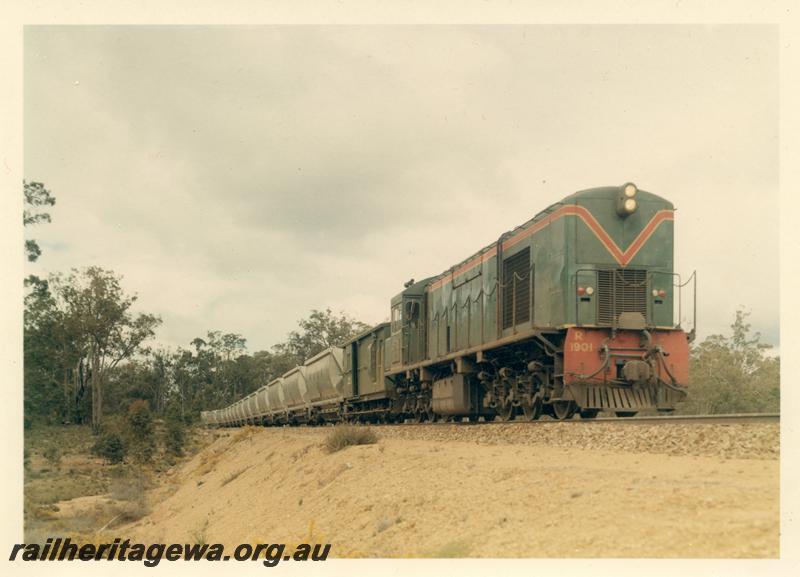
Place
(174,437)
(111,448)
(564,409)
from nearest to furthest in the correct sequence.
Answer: (564,409) < (111,448) < (174,437)

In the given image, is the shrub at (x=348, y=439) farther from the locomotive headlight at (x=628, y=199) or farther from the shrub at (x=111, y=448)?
the shrub at (x=111, y=448)

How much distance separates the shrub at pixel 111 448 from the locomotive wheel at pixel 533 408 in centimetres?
2689

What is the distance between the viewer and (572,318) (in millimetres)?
11969

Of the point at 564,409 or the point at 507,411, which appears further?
the point at 507,411

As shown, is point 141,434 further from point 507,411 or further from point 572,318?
point 572,318

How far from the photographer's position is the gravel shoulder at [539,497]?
5.06m

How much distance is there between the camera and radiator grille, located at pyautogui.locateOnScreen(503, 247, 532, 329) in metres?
13.7

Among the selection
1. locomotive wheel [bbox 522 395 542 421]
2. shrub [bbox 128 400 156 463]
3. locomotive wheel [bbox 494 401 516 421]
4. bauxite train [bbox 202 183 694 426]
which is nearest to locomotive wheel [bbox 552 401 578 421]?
bauxite train [bbox 202 183 694 426]

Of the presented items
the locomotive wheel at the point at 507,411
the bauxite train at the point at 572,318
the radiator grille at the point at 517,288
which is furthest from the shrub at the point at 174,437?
the radiator grille at the point at 517,288

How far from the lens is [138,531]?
55.9 ft

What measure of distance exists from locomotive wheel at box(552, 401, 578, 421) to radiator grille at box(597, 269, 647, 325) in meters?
1.57

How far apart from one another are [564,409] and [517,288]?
2814 mm

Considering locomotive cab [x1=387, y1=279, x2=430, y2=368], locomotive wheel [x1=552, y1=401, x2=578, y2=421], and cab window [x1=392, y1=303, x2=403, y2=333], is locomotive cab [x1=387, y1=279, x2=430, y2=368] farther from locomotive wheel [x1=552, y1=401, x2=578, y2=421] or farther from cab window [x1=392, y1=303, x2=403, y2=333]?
locomotive wheel [x1=552, y1=401, x2=578, y2=421]

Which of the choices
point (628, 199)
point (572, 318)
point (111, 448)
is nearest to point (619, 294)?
point (572, 318)
